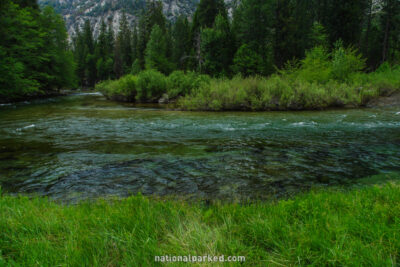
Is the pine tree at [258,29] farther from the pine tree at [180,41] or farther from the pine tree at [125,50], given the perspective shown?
the pine tree at [125,50]

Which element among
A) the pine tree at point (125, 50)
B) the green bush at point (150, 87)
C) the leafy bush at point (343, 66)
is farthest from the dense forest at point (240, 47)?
the pine tree at point (125, 50)

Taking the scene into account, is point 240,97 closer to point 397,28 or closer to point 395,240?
point 395,240

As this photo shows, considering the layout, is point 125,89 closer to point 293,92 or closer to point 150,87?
point 150,87

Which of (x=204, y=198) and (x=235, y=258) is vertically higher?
(x=235, y=258)

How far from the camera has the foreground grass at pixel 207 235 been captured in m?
2.02

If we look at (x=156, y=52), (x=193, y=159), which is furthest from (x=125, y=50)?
(x=193, y=159)

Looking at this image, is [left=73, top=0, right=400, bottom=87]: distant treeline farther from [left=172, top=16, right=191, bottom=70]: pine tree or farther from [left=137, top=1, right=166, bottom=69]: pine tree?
[left=137, top=1, right=166, bottom=69]: pine tree

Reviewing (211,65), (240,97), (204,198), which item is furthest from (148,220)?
(211,65)

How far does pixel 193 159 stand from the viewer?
7.06 metres

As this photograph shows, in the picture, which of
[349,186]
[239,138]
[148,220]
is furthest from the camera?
[239,138]

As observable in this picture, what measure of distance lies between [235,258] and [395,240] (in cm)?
153

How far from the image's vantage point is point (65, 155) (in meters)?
7.56

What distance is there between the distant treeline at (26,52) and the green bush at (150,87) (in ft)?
37.8

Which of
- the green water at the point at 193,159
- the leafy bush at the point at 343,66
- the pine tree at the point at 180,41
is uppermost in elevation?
the pine tree at the point at 180,41
